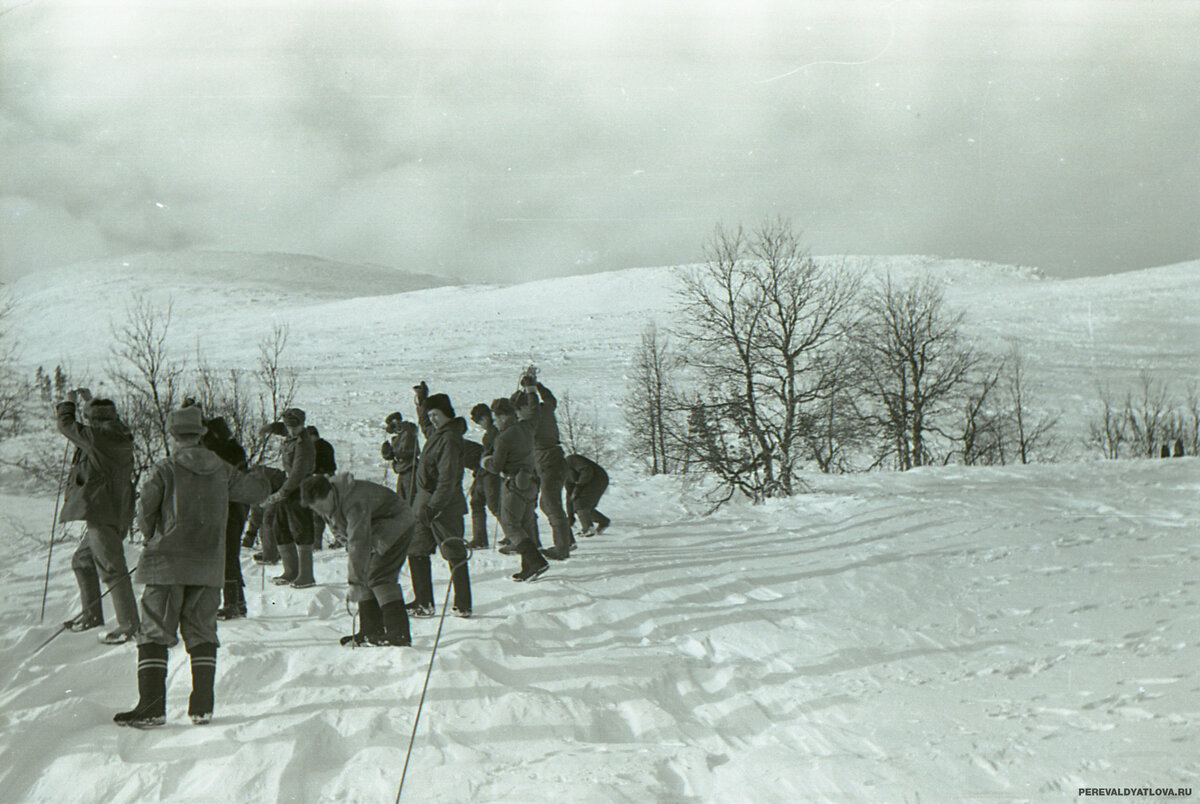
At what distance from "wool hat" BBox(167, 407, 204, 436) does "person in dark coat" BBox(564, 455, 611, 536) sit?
6722 mm

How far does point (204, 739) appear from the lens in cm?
458

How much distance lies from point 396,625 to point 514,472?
3049 mm

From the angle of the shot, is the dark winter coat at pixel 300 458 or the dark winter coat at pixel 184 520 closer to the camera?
the dark winter coat at pixel 184 520

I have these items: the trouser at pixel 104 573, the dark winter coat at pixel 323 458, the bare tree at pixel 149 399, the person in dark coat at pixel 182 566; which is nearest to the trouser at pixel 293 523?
the dark winter coat at pixel 323 458

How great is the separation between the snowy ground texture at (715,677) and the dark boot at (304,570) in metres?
0.25

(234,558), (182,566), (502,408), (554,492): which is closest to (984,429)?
(554,492)

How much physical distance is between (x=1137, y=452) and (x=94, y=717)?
158ft

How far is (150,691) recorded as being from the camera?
475 cm

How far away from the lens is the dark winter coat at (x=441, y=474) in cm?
754

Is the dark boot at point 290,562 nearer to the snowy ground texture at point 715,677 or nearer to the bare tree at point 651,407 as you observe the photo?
the snowy ground texture at point 715,677

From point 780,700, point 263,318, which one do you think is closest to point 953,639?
point 780,700

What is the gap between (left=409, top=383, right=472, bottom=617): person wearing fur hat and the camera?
24.1 feet

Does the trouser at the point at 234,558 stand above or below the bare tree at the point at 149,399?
below

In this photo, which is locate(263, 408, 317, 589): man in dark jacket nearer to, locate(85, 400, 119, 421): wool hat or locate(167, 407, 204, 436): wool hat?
locate(85, 400, 119, 421): wool hat
